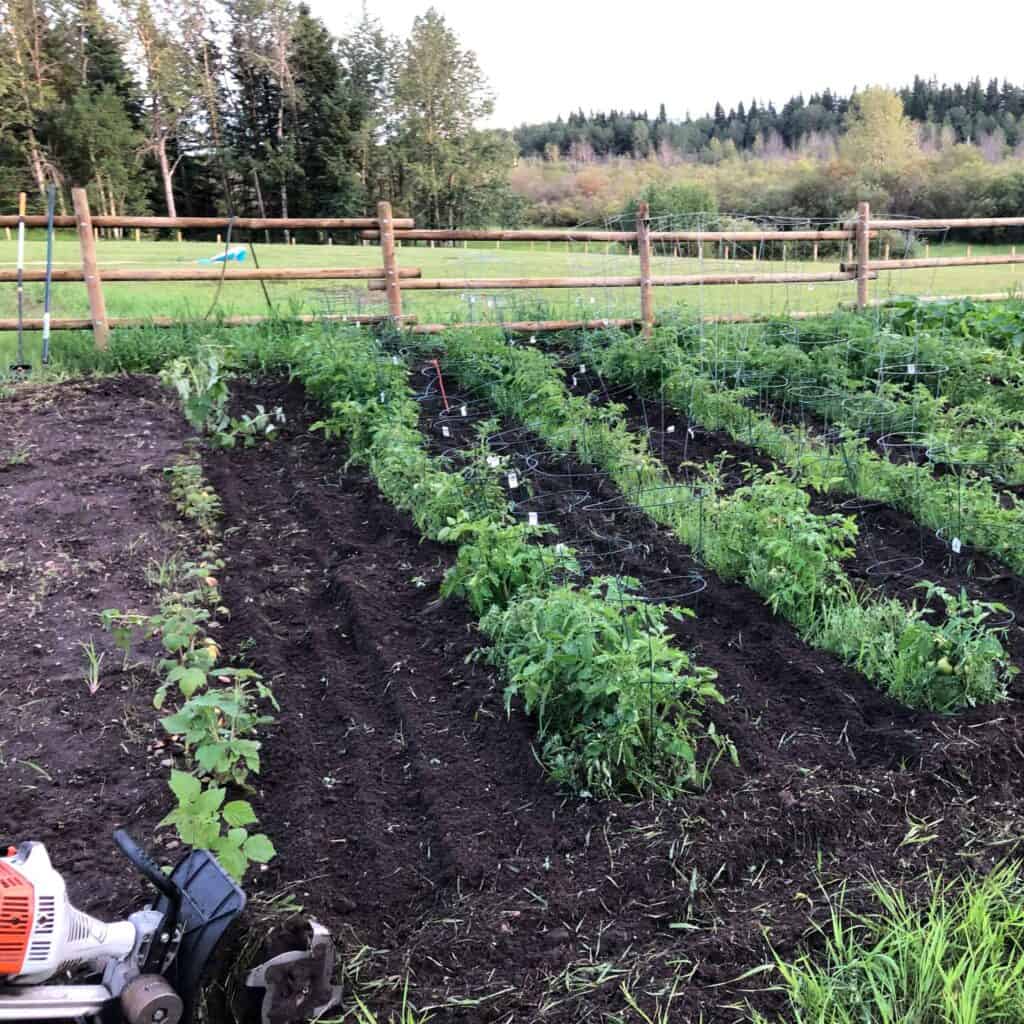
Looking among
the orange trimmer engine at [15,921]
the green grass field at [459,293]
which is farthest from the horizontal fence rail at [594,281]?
the orange trimmer engine at [15,921]

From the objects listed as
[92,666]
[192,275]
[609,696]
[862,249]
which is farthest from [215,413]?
[862,249]

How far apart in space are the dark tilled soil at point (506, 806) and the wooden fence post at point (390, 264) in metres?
5.79

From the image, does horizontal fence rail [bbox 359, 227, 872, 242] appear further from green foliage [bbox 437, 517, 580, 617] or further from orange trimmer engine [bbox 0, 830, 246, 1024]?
orange trimmer engine [bbox 0, 830, 246, 1024]

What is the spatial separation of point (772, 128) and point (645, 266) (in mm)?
45409

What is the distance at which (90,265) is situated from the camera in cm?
855

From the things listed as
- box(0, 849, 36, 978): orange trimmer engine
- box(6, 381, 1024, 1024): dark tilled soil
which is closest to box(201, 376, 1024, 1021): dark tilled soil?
box(6, 381, 1024, 1024): dark tilled soil

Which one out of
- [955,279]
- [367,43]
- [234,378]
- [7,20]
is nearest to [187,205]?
[7,20]

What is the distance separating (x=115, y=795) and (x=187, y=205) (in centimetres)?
3830

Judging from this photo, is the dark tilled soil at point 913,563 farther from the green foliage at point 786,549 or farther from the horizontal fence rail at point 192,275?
the horizontal fence rail at point 192,275

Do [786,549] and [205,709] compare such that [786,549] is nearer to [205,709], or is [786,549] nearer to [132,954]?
[205,709]

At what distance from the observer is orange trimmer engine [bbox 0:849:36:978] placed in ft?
5.64

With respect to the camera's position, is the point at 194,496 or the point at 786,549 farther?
the point at 194,496

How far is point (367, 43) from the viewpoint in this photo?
138ft

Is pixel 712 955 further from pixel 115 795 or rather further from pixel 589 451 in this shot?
pixel 589 451
